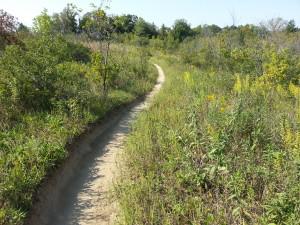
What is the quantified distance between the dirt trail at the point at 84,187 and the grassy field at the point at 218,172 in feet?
1.27

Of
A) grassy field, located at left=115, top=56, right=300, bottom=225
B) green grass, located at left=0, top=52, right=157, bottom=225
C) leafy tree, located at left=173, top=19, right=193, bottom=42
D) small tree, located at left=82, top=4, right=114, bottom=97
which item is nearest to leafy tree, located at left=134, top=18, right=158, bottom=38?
leafy tree, located at left=173, top=19, right=193, bottom=42

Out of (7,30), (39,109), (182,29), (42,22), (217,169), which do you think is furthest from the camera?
(182,29)

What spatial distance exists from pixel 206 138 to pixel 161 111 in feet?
11.9

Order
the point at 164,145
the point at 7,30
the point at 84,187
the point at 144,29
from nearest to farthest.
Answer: the point at 84,187, the point at 164,145, the point at 7,30, the point at 144,29

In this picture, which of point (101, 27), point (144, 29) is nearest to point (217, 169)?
point (101, 27)

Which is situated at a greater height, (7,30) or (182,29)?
(182,29)

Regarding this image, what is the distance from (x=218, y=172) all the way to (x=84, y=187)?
8.90 feet

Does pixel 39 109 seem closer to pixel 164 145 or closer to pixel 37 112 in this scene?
pixel 37 112

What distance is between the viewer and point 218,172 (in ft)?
16.7

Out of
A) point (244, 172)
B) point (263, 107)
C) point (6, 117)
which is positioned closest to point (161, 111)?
point (263, 107)

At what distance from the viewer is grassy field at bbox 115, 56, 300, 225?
436 centimetres

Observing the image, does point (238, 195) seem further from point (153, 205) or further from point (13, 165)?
point (13, 165)

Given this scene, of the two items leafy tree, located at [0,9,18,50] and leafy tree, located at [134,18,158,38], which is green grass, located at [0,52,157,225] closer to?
leafy tree, located at [0,9,18,50]

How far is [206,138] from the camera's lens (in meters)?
5.97
